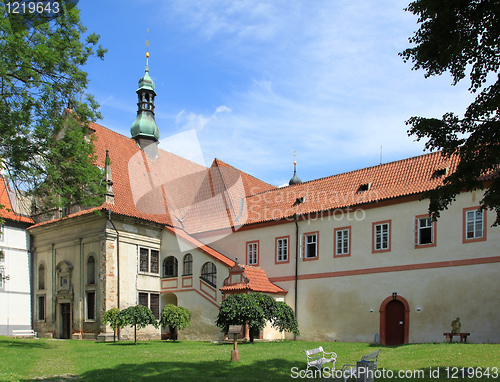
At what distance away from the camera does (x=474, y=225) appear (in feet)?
66.1

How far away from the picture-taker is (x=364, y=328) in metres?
22.4

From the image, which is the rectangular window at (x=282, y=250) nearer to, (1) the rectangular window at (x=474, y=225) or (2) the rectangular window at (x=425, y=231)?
(2) the rectangular window at (x=425, y=231)

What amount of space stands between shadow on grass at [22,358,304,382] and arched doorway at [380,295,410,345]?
8234 millimetres

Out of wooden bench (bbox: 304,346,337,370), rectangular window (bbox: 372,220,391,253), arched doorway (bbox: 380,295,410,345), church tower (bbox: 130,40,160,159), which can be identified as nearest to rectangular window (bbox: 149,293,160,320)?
church tower (bbox: 130,40,160,159)

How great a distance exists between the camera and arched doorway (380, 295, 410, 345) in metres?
21.2

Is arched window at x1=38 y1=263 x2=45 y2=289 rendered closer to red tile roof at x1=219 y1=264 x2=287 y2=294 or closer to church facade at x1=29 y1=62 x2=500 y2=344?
church facade at x1=29 y1=62 x2=500 y2=344

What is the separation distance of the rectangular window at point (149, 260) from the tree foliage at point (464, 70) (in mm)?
21017

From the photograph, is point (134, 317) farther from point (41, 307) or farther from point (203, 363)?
point (41, 307)

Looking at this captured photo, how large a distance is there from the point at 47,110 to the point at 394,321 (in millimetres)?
16856

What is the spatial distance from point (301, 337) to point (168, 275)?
361 inches

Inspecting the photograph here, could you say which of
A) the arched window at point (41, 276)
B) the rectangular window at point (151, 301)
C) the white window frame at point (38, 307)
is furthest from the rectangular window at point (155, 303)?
the arched window at point (41, 276)

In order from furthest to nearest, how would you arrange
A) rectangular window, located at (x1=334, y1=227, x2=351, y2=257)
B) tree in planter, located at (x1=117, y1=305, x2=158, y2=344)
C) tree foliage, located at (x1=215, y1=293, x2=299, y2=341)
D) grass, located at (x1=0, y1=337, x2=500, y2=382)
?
rectangular window, located at (x1=334, y1=227, x2=351, y2=257) < tree in planter, located at (x1=117, y1=305, x2=158, y2=344) < tree foliage, located at (x1=215, y1=293, x2=299, y2=341) < grass, located at (x1=0, y1=337, x2=500, y2=382)

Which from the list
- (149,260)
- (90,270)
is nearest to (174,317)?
(149,260)

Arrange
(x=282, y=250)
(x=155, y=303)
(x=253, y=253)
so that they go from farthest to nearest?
(x=155, y=303) → (x=253, y=253) → (x=282, y=250)
